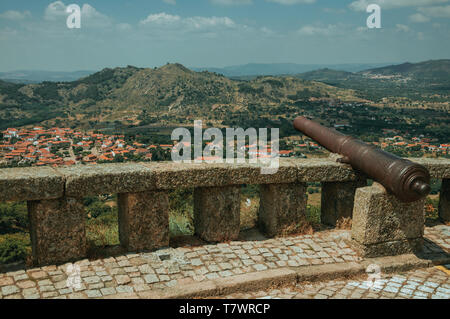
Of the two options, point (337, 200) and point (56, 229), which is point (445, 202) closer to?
point (337, 200)

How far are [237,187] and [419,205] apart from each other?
2.28 meters

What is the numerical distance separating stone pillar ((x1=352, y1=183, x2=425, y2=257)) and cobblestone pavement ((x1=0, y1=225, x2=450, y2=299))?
0.28 m

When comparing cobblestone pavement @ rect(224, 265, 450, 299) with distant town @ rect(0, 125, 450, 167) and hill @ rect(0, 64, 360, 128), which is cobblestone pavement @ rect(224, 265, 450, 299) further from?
hill @ rect(0, 64, 360, 128)

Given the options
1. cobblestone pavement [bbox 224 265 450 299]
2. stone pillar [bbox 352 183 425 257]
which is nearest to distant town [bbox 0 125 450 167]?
stone pillar [bbox 352 183 425 257]

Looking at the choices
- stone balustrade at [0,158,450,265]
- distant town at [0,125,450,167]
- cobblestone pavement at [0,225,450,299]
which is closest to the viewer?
cobblestone pavement at [0,225,450,299]

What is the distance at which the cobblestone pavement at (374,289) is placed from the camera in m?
4.04

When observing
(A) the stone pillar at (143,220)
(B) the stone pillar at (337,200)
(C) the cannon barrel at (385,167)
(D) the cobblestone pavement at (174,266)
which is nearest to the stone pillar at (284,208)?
(D) the cobblestone pavement at (174,266)

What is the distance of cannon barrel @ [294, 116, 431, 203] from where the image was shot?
428cm

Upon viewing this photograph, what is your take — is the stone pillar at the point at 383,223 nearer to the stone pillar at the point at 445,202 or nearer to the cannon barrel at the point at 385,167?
the cannon barrel at the point at 385,167

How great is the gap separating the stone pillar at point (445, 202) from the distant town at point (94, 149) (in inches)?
1284

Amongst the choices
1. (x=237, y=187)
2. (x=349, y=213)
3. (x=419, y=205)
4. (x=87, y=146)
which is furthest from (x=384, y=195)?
(x=87, y=146)

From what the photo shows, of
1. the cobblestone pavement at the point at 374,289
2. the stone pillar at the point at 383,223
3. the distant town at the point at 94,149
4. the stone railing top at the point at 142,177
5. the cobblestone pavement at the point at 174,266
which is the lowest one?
the distant town at the point at 94,149
